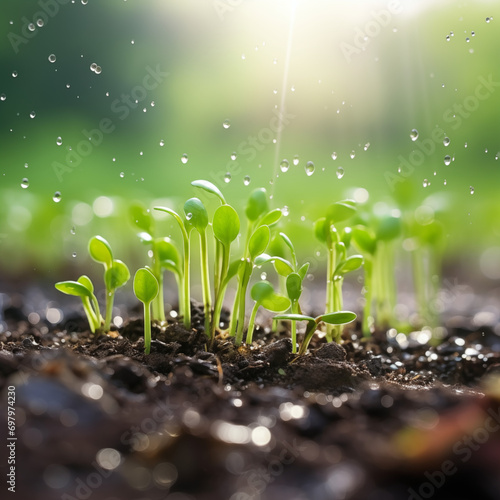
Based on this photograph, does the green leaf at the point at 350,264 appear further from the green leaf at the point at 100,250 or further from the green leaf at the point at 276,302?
the green leaf at the point at 100,250

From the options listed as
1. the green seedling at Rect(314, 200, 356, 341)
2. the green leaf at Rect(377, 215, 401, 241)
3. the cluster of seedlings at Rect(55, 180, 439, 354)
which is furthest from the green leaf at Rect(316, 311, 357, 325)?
the green leaf at Rect(377, 215, 401, 241)

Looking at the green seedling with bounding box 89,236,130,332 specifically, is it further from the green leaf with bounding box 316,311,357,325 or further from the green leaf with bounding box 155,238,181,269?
the green leaf with bounding box 316,311,357,325

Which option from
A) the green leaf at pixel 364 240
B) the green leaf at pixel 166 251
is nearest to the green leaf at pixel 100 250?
the green leaf at pixel 166 251

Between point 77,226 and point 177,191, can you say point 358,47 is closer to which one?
point 77,226

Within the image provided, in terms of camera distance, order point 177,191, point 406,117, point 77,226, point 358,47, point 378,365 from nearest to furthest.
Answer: point 378,365 → point 358,47 → point 406,117 → point 77,226 → point 177,191

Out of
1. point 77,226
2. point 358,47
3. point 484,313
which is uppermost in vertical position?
point 358,47

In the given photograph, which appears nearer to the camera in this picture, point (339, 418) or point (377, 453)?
point (377, 453)

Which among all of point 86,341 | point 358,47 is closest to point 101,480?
point 86,341

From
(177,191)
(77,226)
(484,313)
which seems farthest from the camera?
(177,191)
